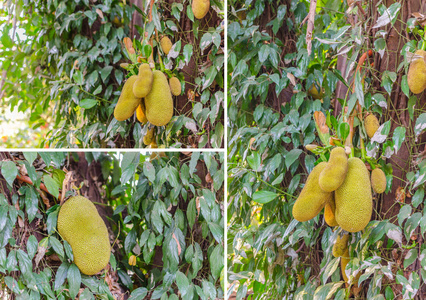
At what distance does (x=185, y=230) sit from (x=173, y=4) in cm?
57

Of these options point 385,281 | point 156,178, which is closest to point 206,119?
point 156,178

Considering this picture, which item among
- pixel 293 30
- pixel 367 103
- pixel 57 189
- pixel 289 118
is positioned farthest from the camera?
pixel 293 30

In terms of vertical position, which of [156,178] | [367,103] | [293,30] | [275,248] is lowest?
[275,248]

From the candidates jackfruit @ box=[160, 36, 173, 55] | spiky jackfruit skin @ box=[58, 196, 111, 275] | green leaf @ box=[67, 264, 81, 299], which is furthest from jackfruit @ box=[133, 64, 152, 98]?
green leaf @ box=[67, 264, 81, 299]

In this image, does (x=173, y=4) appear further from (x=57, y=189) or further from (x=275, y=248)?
(x=275, y=248)

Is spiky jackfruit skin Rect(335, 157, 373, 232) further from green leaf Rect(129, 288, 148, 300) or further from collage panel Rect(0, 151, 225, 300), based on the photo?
green leaf Rect(129, 288, 148, 300)

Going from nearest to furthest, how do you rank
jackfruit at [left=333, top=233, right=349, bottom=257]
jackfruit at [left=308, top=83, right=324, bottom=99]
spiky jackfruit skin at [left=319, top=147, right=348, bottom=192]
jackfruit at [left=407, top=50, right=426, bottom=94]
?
spiky jackfruit skin at [left=319, top=147, right=348, bottom=192], jackfruit at [left=407, top=50, right=426, bottom=94], jackfruit at [left=333, top=233, right=349, bottom=257], jackfruit at [left=308, top=83, right=324, bottom=99]

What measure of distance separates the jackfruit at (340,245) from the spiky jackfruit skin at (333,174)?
255mm

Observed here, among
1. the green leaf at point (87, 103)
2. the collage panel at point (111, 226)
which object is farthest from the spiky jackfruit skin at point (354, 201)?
the green leaf at point (87, 103)

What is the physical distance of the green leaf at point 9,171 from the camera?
712mm

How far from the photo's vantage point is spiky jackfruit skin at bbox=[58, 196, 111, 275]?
2.49 ft

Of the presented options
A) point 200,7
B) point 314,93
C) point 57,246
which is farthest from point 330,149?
point 57,246

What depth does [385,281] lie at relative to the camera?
879 mm

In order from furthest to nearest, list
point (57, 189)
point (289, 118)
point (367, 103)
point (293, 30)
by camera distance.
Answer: point (293, 30) → point (289, 118) → point (367, 103) → point (57, 189)
